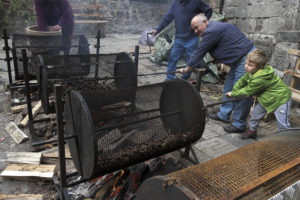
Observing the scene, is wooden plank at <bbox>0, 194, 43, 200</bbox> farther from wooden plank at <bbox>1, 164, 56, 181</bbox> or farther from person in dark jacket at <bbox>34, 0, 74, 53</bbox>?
person in dark jacket at <bbox>34, 0, 74, 53</bbox>

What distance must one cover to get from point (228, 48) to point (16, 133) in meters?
3.74

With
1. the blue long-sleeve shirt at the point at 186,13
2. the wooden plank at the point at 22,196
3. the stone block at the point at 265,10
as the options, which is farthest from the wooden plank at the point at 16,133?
the stone block at the point at 265,10

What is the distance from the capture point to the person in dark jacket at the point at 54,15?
5.75 m

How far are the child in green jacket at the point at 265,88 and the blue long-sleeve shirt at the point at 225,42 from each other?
1.94 ft

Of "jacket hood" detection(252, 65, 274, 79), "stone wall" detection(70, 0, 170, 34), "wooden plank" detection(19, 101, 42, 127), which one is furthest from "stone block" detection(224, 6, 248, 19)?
"stone wall" detection(70, 0, 170, 34)

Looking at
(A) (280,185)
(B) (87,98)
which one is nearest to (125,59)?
(B) (87,98)

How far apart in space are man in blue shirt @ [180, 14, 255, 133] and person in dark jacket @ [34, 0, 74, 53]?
3.09 meters

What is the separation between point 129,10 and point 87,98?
39.9 feet

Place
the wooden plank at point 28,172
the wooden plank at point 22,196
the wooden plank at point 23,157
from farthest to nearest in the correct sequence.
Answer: the wooden plank at point 23,157, the wooden plank at point 28,172, the wooden plank at point 22,196

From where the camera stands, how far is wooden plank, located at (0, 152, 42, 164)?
3.31 meters

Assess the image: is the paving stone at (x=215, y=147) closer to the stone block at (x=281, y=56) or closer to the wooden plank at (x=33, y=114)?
the stone block at (x=281, y=56)

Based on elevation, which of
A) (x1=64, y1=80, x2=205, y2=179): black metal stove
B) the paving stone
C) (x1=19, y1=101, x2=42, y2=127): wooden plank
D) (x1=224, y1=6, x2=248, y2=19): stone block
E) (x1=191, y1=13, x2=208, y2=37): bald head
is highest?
(x1=224, y1=6, x2=248, y2=19): stone block

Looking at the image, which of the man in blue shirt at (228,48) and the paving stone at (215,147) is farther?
the man in blue shirt at (228,48)

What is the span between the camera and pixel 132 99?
10.1 ft
